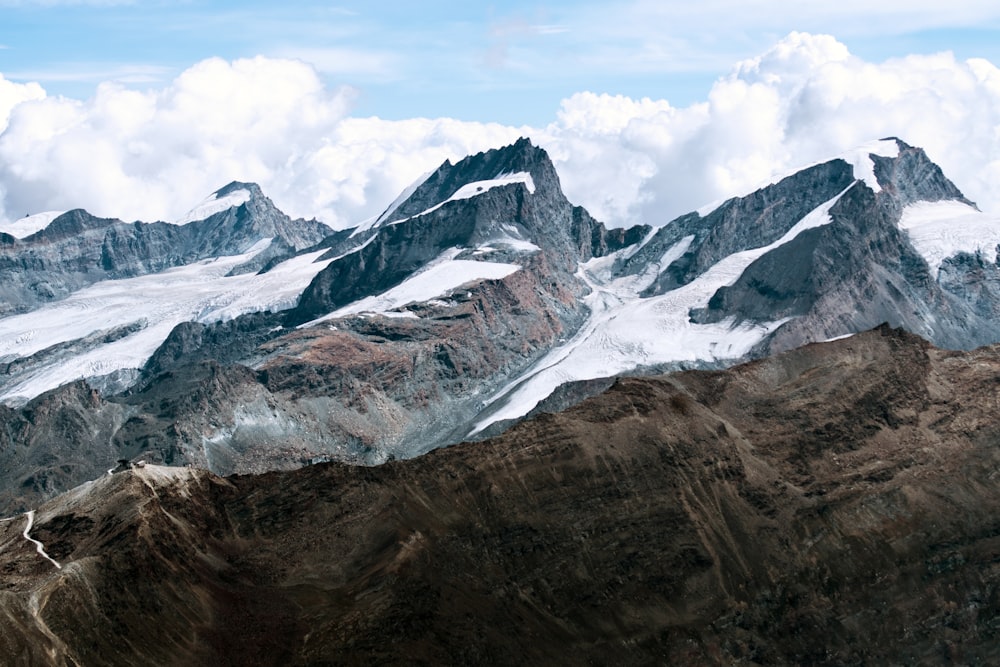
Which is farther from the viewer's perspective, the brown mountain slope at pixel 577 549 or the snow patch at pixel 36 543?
the snow patch at pixel 36 543

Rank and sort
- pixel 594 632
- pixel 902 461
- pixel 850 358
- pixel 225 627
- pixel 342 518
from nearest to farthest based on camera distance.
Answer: pixel 225 627 → pixel 594 632 → pixel 342 518 → pixel 902 461 → pixel 850 358

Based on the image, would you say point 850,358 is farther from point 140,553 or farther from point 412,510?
point 140,553

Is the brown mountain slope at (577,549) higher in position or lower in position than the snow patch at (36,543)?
lower

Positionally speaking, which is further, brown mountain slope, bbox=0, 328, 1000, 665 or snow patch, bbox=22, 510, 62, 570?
snow patch, bbox=22, 510, 62, 570

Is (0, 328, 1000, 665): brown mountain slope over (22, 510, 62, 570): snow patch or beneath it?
beneath

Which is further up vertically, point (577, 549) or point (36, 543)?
point (36, 543)

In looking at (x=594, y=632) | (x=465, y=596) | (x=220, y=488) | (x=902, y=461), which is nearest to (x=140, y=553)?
(x=220, y=488)

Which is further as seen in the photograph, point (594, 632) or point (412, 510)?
point (412, 510)

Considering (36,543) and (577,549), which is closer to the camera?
(36,543)
